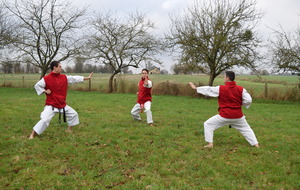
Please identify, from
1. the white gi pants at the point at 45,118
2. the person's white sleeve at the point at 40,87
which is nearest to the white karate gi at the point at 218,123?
the white gi pants at the point at 45,118

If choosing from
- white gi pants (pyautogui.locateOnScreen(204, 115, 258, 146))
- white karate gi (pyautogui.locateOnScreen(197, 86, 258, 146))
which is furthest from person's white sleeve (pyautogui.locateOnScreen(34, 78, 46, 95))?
white gi pants (pyautogui.locateOnScreen(204, 115, 258, 146))

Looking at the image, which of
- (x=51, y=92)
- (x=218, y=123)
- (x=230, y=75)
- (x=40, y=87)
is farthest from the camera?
(x=51, y=92)

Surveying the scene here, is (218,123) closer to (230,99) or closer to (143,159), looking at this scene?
(230,99)

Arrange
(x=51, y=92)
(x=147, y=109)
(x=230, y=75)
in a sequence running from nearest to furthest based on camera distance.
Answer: (x=230, y=75) < (x=51, y=92) < (x=147, y=109)

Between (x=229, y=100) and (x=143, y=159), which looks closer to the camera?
(x=143, y=159)

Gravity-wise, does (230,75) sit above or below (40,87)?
above

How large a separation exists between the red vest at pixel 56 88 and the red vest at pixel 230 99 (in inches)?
164

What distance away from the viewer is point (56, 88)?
22.6 ft

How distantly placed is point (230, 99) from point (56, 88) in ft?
14.8

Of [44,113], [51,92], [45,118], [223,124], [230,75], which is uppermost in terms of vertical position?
[230,75]

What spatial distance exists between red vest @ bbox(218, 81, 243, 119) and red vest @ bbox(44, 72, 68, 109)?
13.7ft

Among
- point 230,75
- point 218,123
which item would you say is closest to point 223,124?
point 218,123

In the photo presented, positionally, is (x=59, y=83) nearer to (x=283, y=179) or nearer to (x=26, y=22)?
(x=283, y=179)

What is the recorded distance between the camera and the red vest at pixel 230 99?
6172 millimetres
